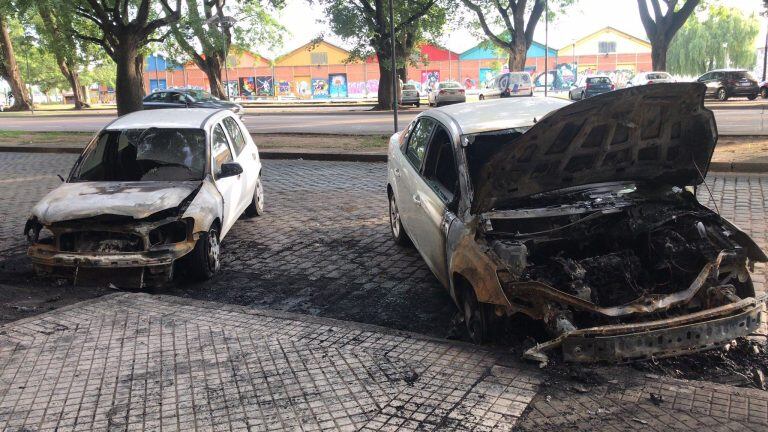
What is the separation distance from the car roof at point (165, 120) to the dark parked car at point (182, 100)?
70.8ft

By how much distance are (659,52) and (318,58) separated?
3962 centimetres

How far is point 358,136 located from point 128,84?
27.2 feet

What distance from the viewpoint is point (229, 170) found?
6.52 m

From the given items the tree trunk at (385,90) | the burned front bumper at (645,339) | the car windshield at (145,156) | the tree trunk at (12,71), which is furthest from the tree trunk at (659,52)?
the tree trunk at (12,71)

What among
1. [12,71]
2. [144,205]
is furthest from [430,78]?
[144,205]

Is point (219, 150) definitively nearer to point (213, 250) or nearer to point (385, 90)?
point (213, 250)

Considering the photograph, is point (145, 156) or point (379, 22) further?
point (379, 22)

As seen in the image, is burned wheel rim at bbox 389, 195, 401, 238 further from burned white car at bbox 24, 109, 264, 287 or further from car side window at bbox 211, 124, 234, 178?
car side window at bbox 211, 124, 234, 178

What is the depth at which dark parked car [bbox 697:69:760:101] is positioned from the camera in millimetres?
29547

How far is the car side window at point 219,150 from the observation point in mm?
6691

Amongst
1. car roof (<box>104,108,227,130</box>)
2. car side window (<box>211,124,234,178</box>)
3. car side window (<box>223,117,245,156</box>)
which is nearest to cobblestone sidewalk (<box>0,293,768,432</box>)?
car side window (<box>211,124,234,178</box>)

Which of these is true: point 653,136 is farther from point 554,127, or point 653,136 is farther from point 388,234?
point 388,234

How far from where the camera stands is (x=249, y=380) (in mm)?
3637

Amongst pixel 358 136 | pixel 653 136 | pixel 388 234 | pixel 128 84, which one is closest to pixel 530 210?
pixel 653 136
